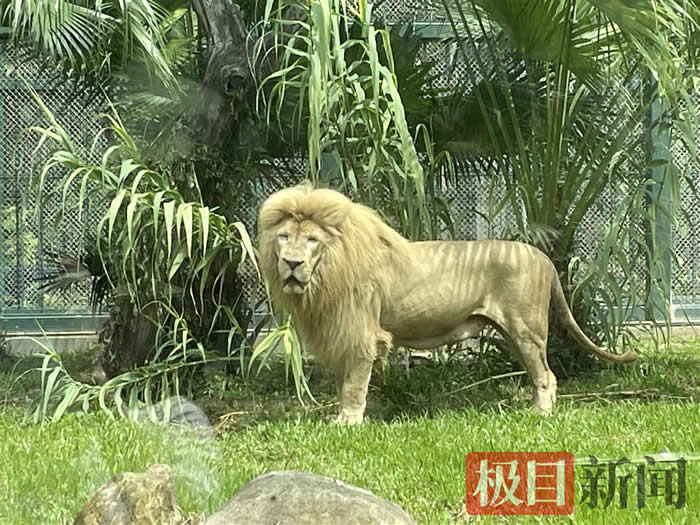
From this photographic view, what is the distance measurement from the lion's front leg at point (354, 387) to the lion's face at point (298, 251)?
352mm

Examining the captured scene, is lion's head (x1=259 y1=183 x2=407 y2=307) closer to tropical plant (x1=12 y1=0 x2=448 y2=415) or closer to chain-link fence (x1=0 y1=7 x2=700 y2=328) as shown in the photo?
tropical plant (x1=12 y1=0 x2=448 y2=415)

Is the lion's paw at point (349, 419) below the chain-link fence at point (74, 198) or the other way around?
below

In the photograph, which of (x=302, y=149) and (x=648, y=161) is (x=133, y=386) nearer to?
(x=302, y=149)

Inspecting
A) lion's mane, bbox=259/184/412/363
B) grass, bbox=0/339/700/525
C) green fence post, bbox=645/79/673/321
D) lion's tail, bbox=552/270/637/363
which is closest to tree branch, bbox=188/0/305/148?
lion's mane, bbox=259/184/412/363

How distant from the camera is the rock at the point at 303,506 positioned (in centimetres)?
179

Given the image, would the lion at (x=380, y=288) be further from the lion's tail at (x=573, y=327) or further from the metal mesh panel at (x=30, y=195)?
the metal mesh panel at (x=30, y=195)

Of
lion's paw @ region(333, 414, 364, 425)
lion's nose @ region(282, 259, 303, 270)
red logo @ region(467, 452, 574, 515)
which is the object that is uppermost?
lion's nose @ region(282, 259, 303, 270)

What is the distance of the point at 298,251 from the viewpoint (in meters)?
3.17

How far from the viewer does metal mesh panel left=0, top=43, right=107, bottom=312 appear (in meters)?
4.35

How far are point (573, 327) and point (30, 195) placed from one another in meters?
2.48

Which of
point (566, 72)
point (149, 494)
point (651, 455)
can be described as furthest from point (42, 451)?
point (566, 72)

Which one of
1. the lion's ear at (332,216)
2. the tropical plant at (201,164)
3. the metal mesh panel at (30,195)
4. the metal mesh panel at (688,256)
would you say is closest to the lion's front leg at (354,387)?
the tropical plant at (201,164)

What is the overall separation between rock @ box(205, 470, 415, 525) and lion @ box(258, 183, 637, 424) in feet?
4.40

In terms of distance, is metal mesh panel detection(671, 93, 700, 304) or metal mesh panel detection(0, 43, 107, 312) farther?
metal mesh panel detection(671, 93, 700, 304)
